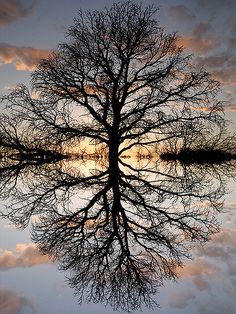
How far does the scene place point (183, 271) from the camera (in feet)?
14.2

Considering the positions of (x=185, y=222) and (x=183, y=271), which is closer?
(x=183, y=271)

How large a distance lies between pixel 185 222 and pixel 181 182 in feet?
17.3

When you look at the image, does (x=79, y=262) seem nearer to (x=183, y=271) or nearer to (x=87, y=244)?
(x=87, y=244)

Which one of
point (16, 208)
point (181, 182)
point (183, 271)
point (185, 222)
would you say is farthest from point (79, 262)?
point (181, 182)

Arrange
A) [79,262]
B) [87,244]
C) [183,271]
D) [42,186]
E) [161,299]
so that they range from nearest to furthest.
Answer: [161,299]
[183,271]
[79,262]
[87,244]
[42,186]

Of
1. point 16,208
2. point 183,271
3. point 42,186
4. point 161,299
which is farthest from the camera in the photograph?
point 42,186

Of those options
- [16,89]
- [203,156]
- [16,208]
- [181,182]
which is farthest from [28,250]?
[203,156]

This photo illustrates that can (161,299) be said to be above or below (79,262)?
below

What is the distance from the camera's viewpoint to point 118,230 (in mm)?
5852

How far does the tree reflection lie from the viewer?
13.7 ft

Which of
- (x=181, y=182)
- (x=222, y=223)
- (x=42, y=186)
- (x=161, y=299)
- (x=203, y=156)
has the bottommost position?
(x=161, y=299)

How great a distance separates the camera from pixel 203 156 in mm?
32688

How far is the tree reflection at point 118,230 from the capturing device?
4.18 meters

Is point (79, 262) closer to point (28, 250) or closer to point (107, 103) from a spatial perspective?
point (28, 250)
